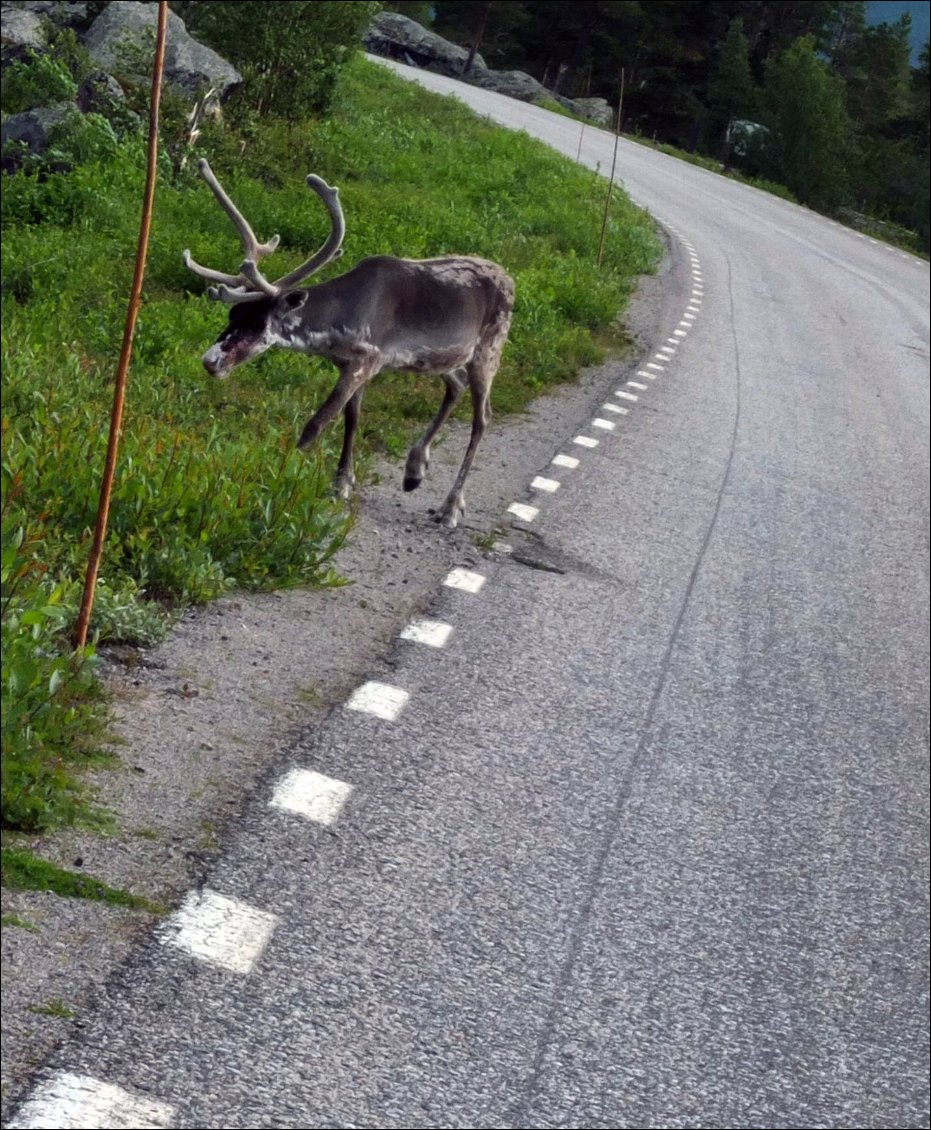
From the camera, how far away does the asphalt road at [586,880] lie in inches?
171

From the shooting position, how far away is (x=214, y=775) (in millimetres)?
5656

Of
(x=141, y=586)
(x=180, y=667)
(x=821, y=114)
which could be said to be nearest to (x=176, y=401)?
(x=141, y=586)

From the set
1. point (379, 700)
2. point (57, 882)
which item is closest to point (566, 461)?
point (379, 700)

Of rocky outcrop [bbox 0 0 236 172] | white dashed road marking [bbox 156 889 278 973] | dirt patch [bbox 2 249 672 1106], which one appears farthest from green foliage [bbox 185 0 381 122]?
white dashed road marking [bbox 156 889 278 973]

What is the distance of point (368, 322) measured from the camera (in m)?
9.16

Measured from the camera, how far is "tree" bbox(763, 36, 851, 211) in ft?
204

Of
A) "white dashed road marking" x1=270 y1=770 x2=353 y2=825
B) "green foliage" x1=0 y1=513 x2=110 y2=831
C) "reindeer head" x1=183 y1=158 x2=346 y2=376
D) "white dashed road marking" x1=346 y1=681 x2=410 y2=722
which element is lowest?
"white dashed road marking" x1=346 y1=681 x2=410 y2=722

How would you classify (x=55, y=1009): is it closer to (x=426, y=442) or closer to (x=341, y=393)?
(x=341, y=393)

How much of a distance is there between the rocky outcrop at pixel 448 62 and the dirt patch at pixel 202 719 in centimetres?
5643

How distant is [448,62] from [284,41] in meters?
47.7

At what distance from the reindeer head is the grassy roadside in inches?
19.6

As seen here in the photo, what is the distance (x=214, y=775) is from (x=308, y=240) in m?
11.9

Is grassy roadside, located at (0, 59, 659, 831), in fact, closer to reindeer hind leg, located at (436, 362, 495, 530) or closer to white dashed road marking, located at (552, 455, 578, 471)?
reindeer hind leg, located at (436, 362, 495, 530)

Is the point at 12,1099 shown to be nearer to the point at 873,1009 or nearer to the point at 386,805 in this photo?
the point at 386,805
